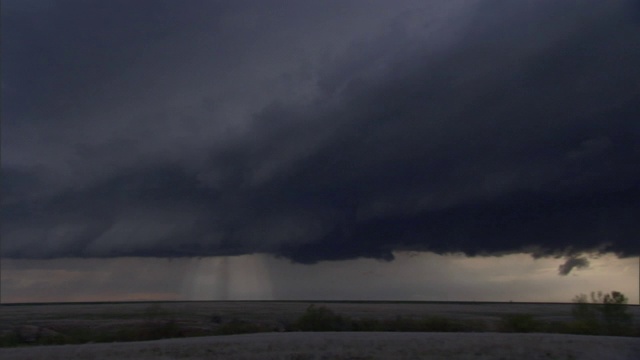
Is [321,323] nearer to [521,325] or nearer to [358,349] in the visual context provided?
[521,325]

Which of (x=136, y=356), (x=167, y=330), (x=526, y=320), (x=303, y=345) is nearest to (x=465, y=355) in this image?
(x=303, y=345)

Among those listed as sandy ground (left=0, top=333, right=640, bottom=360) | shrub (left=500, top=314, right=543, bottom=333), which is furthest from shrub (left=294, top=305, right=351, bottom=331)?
sandy ground (left=0, top=333, right=640, bottom=360)

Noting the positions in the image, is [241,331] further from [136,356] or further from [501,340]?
[501,340]

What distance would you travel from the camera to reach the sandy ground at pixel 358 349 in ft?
134

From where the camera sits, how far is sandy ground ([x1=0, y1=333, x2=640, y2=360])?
134 feet

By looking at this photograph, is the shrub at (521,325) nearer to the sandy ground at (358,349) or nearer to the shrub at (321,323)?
the shrub at (321,323)

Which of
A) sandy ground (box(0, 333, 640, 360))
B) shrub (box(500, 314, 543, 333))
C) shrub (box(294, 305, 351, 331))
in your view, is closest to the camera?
sandy ground (box(0, 333, 640, 360))

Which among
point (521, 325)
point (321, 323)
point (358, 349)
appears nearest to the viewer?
point (358, 349)

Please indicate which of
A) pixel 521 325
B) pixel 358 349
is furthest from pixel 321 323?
pixel 358 349

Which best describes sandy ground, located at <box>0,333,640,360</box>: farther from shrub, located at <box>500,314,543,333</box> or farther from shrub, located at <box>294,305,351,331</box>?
shrub, located at <box>294,305,351,331</box>

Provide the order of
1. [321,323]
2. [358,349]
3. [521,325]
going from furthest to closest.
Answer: [321,323] < [521,325] < [358,349]

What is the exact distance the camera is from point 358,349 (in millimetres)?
41281

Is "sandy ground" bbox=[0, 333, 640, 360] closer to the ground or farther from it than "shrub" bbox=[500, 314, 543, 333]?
closer to the ground

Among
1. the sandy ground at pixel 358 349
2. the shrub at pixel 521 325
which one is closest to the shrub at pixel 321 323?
the shrub at pixel 521 325
